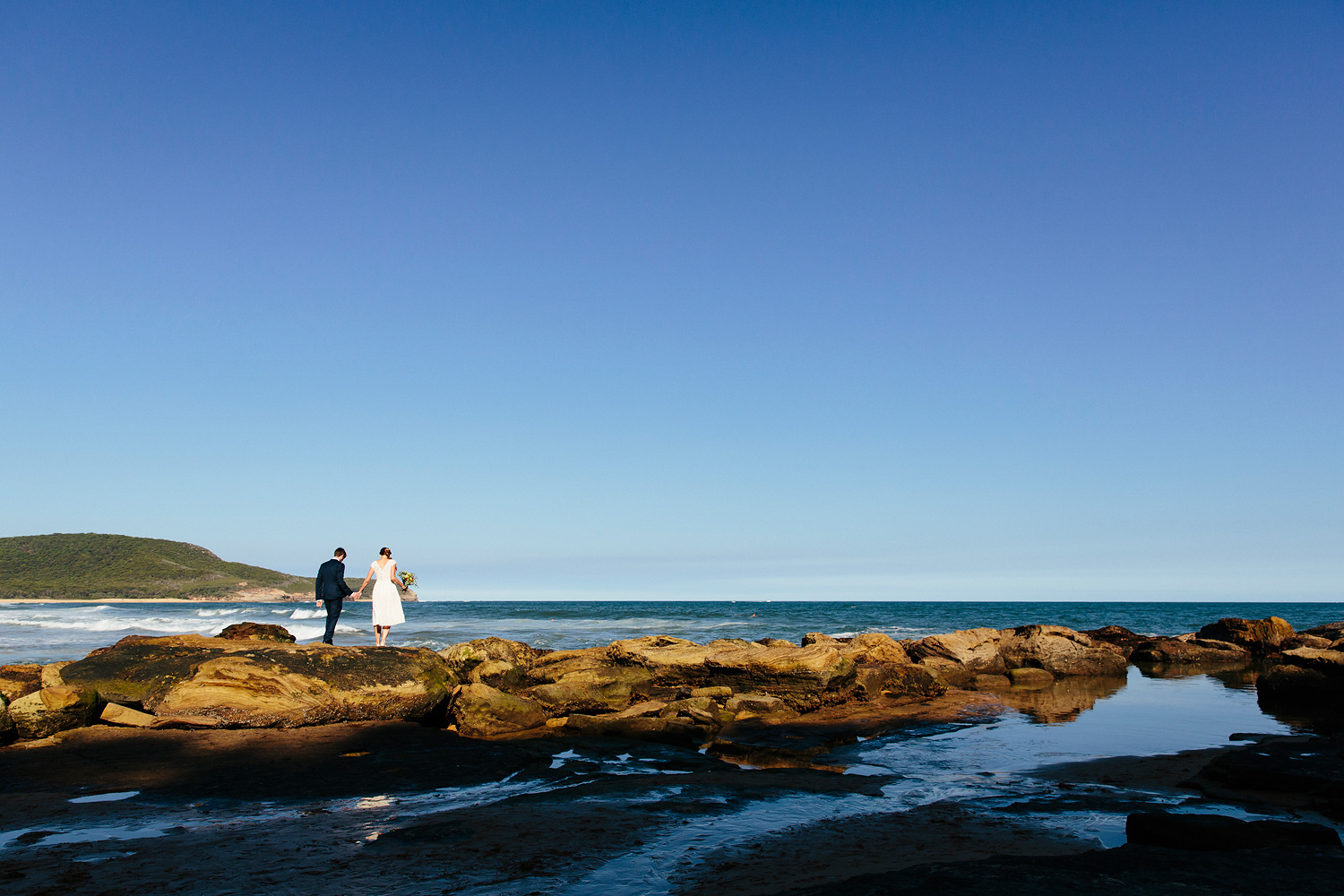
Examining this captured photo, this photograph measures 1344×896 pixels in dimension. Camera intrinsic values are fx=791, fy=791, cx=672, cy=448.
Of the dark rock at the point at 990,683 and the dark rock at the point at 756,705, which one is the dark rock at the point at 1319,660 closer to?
the dark rock at the point at 990,683

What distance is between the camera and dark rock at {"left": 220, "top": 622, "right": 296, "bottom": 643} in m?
13.9

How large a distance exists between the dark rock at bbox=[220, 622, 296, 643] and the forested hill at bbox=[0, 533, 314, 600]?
83.5 metres

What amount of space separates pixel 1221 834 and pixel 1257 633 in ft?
74.5

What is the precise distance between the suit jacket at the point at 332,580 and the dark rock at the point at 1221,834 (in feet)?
41.3

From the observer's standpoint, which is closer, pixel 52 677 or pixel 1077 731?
pixel 1077 731

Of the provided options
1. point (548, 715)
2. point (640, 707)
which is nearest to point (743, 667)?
point (640, 707)

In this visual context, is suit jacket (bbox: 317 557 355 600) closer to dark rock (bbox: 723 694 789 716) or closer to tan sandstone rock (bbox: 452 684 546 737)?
tan sandstone rock (bbox: 452 684 546 737)

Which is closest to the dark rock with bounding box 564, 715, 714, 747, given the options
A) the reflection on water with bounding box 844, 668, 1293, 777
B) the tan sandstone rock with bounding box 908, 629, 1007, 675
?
the reflection on water with bounding box 844, 668, 1293, 777

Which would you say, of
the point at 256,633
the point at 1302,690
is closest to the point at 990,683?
the point at 1302,690

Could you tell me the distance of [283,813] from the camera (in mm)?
5867

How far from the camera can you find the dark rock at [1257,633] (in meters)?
21.9

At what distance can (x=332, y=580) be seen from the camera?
13922 millimetres

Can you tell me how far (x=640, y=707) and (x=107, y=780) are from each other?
6.27m

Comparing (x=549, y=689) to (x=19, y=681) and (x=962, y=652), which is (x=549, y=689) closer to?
(x=19, y=681)
